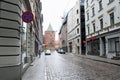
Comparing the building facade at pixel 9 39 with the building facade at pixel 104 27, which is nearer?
the building facade at pixel 9 39

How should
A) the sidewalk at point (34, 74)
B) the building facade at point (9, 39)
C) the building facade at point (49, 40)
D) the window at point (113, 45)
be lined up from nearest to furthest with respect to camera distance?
the building facade at point (9, 39) → the sidewalk at point (34, 74) → the window at point (113, 45) → the building facade at point (49, 40)

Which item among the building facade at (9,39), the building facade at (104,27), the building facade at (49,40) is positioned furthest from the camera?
the building facade at (49,40)

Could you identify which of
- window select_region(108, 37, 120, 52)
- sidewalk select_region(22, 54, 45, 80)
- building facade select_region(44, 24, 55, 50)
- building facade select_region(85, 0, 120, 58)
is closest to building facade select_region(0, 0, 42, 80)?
sidewalk select_region(22, 54, 45, 80)

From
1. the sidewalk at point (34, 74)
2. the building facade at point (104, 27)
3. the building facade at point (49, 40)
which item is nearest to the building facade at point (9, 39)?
the sidewalk at point (34, 74)

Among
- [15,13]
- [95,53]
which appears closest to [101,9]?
[95,53]

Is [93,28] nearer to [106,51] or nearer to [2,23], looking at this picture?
[106,51]

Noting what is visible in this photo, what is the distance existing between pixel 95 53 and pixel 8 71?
3001cm

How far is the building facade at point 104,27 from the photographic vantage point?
26547 mm

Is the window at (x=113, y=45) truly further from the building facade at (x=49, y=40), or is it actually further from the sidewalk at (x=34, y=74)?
the building facade at (x=49, y=40)

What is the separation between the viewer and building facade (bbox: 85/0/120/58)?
87.1 ft

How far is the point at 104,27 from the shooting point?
101ft

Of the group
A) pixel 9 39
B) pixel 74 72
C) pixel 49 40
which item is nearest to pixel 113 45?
pixel 74 72

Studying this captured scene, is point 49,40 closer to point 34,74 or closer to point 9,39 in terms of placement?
point 34,74

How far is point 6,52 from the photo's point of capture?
8.45 metres
